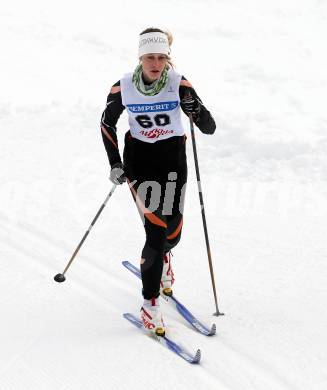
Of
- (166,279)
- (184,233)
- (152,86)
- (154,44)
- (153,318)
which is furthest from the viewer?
(184,233)

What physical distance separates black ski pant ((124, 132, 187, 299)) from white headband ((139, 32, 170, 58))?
737 mm

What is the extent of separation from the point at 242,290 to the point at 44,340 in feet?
6.44

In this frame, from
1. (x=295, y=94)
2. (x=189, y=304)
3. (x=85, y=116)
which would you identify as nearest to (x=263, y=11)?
(x=295, y=94)

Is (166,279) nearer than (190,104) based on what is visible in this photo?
No

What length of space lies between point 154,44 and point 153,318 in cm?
212

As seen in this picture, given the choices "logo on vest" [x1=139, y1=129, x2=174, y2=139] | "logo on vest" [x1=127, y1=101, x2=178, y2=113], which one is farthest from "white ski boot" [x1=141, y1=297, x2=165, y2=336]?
"logo on vest" [x1=127, y1=101, x2=178, y2=113]

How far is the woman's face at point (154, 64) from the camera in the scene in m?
4.11

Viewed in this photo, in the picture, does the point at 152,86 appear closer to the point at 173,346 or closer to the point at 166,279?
the point at 166,279

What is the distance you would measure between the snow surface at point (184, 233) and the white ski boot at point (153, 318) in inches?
5.3

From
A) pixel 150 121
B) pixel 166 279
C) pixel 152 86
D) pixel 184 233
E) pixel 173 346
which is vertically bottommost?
pixel 173 346

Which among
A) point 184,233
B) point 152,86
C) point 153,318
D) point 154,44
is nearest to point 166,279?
point 153,318

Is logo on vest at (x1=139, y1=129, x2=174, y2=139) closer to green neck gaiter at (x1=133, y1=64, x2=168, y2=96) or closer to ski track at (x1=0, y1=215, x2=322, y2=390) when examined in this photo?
green neck gaiter at (x1=133, y1=64, x2=168, y2=96)

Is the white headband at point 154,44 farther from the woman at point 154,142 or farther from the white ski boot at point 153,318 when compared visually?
the white ski boot at point 153,318

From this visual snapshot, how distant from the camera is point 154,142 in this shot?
4.45 meters
